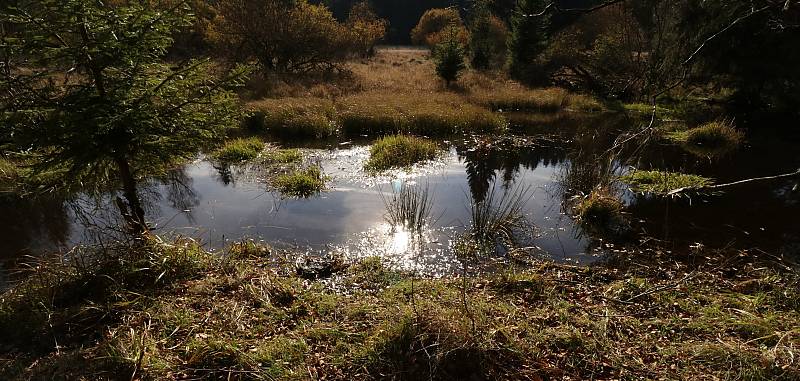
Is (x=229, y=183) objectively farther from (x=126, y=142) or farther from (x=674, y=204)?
(x=674, y=204)

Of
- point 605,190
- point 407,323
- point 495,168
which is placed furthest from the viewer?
point 495,168

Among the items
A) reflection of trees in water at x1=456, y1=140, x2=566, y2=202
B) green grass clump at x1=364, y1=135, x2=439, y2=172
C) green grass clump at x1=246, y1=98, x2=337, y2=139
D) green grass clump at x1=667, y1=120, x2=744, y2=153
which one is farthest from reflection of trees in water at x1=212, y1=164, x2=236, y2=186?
green grass clump at x1=667, y1=120, x2=744, y2=153

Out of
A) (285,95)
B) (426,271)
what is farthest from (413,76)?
(426,271)

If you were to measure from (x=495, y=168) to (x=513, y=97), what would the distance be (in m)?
10.7

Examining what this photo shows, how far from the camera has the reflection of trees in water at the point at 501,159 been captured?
12141 mm

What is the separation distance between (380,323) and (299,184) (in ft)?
21.4

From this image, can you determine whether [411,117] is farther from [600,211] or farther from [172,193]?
[600,211]

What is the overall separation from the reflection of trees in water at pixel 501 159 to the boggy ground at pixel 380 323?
17.2ft

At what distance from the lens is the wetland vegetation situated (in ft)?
14.3

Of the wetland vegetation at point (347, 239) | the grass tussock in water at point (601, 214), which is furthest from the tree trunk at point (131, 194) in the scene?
the grass tussock in water at point (601, 214)

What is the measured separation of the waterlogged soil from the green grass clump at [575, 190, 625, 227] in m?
0.28

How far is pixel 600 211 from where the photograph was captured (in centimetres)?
896

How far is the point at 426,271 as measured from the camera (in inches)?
281

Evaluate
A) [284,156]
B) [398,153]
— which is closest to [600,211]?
[398,153]
